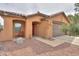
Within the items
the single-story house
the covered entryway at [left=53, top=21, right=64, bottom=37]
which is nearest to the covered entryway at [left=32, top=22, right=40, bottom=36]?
the single-story house

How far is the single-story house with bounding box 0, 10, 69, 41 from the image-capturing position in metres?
2.59

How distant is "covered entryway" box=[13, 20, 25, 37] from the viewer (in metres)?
2.63

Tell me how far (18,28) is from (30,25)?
0.27 metres

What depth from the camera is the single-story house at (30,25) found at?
2.59m

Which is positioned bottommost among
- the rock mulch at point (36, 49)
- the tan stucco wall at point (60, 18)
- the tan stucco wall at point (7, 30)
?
the rock mulch at point (36, 49)

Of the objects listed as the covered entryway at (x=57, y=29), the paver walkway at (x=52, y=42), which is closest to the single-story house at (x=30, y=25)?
the covered entryway at (x=57, y=29)

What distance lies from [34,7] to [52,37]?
0.79 meters

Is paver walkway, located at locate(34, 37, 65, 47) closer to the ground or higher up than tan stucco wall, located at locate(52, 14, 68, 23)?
closer to the ground

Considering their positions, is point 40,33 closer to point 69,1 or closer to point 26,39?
point 26,39

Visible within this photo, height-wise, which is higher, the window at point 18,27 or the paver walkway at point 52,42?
the window at point 18,27

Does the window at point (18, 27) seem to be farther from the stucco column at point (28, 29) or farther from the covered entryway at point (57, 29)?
the covered entryway at point (57, 29)

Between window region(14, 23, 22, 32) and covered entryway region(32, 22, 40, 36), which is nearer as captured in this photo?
window region(14, 23, 22, 32)

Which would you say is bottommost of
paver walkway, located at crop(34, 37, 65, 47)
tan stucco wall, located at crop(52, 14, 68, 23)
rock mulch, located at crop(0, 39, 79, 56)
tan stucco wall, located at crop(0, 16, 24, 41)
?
rock mulch, located at crop(0, 39, 79, 56)

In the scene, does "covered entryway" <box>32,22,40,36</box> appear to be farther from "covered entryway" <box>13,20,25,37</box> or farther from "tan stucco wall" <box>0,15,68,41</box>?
"covered entryway" <box>13,20,25,37</box>
